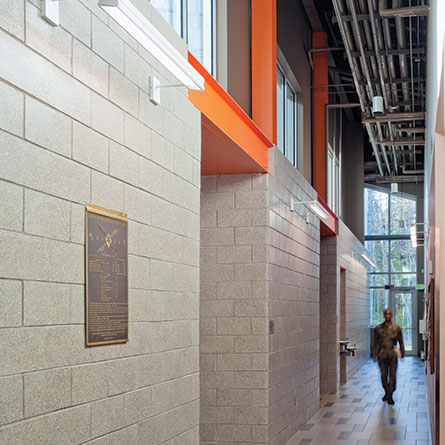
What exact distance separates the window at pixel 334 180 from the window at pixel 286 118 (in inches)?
147

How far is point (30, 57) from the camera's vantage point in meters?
2.88

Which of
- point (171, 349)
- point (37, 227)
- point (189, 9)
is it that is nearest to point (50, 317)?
point (37, 227)

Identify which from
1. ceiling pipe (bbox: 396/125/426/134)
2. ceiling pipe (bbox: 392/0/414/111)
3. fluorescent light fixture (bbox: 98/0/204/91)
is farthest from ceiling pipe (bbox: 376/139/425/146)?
fluorescent light fixture (bbox: 98/0/204/91)

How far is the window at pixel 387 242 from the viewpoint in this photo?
24109 mm

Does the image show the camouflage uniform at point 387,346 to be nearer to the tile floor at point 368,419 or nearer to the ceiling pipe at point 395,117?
the tile floor at point 368,419

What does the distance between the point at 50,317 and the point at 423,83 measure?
11420 millimetres

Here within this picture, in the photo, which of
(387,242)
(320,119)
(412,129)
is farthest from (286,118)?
(387,242)

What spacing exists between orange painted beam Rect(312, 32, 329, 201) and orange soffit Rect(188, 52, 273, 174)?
→ 5172 millimetres

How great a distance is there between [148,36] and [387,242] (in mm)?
22234

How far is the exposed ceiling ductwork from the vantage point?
30.5 feet

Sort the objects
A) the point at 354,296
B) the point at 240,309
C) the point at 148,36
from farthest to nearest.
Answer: the point at 354,296 < the point at 240,309 < the point at 148,36

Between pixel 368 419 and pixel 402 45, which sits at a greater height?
pixel 402 45

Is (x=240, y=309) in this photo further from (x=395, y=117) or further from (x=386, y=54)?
(x=395, y=117)

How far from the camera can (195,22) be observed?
6273 mm
